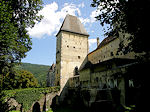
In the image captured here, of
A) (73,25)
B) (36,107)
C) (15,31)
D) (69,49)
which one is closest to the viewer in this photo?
(15,31)

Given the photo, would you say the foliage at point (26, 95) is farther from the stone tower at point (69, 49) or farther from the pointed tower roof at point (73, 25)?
the pointed tower roof at point (73, 25)

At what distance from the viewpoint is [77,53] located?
28672 millimetres

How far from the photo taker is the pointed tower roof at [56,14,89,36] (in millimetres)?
28922

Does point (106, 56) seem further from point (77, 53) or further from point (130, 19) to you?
point (130, 19)

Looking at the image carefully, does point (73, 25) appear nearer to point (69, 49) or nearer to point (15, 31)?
point (69, 49)

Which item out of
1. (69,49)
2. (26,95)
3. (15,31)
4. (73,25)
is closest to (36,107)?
(26,95)

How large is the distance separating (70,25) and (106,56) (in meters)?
12.8

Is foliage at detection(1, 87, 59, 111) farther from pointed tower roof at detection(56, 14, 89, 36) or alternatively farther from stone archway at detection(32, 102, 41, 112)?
pointed tower roof at detection(56, 14, 89, 36)

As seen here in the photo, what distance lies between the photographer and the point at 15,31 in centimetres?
1078

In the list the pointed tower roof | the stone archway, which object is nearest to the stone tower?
the pointed tower roof

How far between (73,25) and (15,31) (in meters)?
21.1

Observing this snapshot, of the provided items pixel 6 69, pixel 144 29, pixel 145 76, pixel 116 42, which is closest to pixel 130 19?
pixel 144 29

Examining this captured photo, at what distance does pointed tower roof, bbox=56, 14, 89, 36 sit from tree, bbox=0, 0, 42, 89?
15.2 metres

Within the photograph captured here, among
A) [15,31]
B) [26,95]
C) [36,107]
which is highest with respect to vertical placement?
[15,31]
